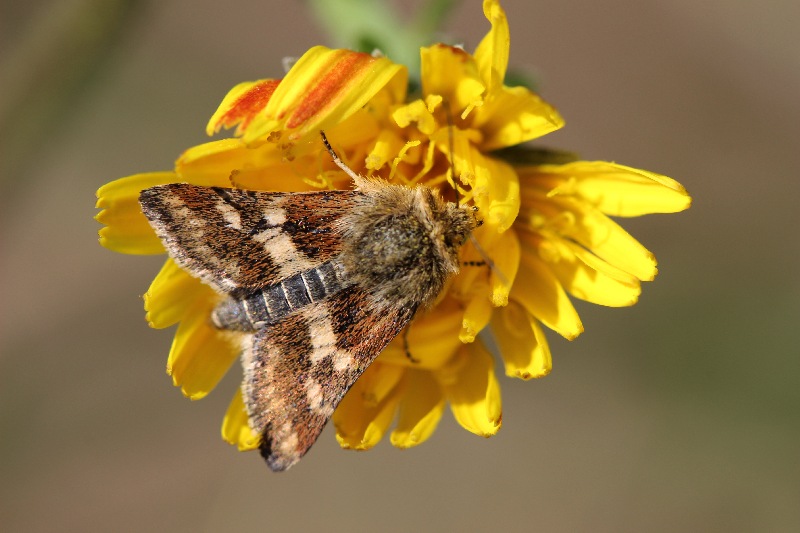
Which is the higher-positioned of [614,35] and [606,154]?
[614,35]

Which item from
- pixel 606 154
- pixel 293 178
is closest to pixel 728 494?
pixel 606 154

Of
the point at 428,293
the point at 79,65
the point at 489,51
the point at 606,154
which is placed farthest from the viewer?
the point at 606,154

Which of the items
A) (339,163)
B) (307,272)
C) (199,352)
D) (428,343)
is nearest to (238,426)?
(199,352)

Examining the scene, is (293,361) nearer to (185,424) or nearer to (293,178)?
(293,178)

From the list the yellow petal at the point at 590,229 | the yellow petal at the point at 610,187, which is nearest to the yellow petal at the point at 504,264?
the yellow petal at the point at 590,229

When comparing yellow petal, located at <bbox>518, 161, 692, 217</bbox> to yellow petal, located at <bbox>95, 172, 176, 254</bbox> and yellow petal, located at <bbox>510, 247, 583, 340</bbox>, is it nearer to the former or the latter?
yellow petal, located at <bbox>510, 247, 583, 340</bbox>

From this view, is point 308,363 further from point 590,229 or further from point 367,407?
point 590,229

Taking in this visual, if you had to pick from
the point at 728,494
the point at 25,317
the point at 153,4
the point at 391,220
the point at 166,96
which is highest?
the point at 153,4
